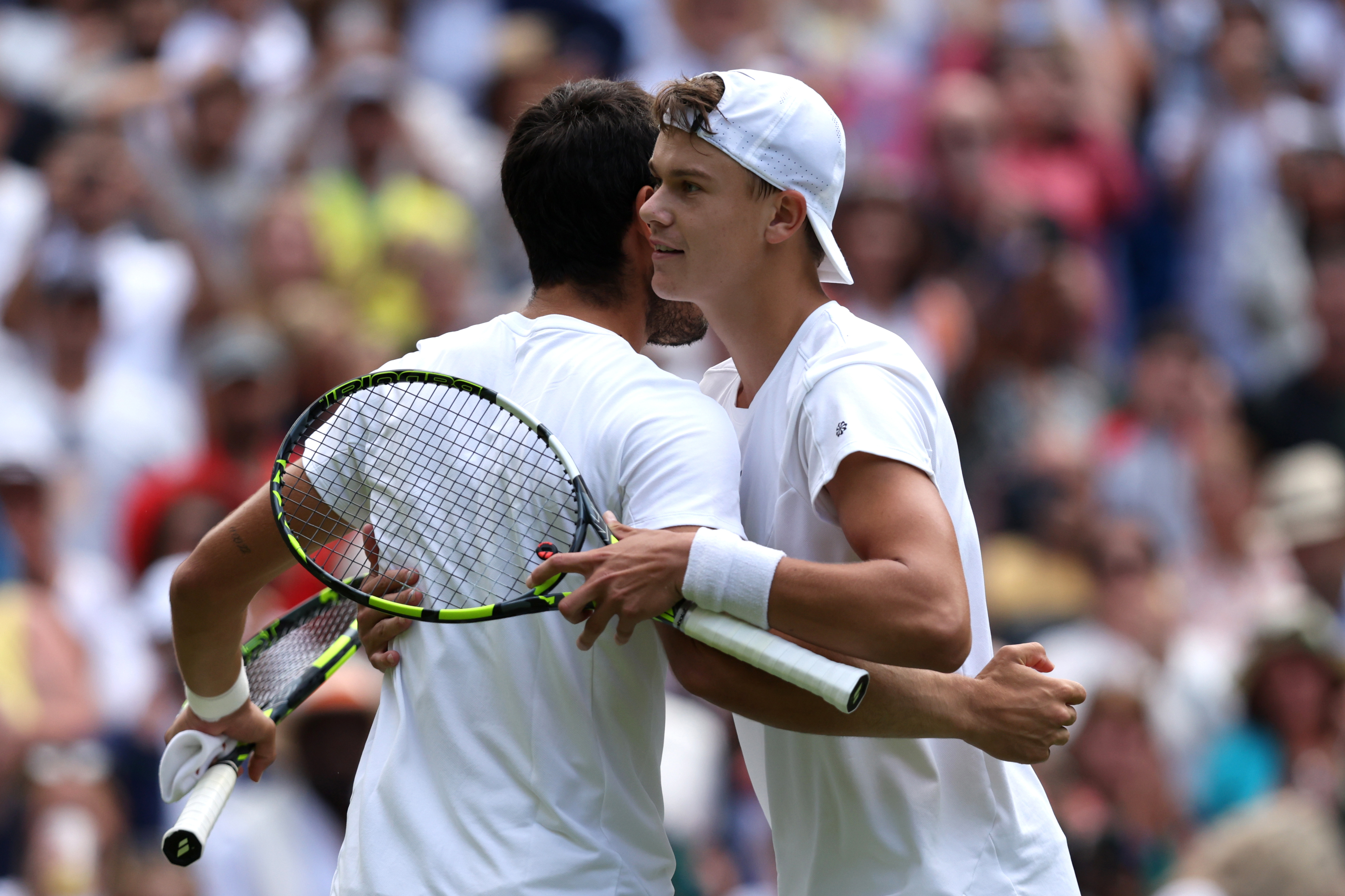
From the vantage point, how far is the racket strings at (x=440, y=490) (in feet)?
8.93

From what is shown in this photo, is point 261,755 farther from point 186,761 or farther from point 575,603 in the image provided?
point 575,603

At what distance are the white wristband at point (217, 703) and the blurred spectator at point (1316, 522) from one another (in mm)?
5510

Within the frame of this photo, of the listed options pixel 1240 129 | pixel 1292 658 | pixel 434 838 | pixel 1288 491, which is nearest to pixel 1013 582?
pixel 1292 658

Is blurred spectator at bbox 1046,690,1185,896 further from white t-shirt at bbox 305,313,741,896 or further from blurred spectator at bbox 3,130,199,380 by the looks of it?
blurred spectator at bbox 3,130,199,380

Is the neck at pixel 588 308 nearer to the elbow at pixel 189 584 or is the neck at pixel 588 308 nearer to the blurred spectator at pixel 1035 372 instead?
the elbow at pixel 189 584

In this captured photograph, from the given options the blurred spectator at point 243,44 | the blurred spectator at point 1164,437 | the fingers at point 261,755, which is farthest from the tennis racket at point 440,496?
the blurred spectator at point 243,44

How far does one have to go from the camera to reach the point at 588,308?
9.41ft

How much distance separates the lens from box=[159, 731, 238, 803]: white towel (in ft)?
10.0

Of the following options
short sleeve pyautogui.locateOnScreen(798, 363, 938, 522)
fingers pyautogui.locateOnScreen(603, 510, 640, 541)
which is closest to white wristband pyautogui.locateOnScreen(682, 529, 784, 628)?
fingers pyautogui.locateOnScreen(603, 510, 640, 541)

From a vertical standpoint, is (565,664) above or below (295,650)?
above

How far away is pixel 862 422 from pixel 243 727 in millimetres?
1347

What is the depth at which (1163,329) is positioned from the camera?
7977mm

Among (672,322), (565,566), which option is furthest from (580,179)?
(565,566)

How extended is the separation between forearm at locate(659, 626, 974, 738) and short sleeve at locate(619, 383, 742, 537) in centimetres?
23
